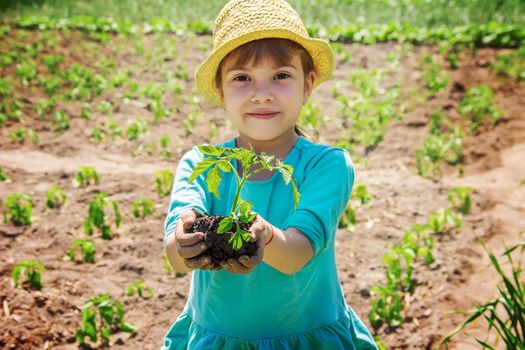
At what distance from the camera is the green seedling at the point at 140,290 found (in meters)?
3.65

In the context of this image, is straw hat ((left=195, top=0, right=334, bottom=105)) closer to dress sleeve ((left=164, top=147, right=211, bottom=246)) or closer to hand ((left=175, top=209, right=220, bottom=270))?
dress sleeve ((left=164, top=147, right=211, bottom=246))

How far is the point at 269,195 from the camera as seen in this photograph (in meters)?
Answer: 2.31

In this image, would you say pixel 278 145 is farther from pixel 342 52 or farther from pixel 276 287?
pixel 342 52

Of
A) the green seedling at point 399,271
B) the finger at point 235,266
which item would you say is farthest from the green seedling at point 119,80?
the finger at point 235,266

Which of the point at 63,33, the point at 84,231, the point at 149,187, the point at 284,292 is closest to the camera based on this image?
the point at 284,292

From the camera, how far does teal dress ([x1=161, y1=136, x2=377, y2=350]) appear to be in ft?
7.48

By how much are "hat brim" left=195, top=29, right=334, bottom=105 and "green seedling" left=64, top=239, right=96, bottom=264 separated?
5.80 feet

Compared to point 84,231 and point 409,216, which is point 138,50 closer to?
point 84,231

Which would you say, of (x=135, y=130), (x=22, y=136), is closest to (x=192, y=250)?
(x=135, y=130)

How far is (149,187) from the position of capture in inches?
199

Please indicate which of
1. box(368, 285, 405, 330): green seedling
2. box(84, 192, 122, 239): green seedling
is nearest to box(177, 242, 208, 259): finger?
box(368, 285, 405, 330): green seedling

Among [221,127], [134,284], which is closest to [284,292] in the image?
[134,284]

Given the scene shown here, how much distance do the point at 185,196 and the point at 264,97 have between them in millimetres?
461

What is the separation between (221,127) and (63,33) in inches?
165
